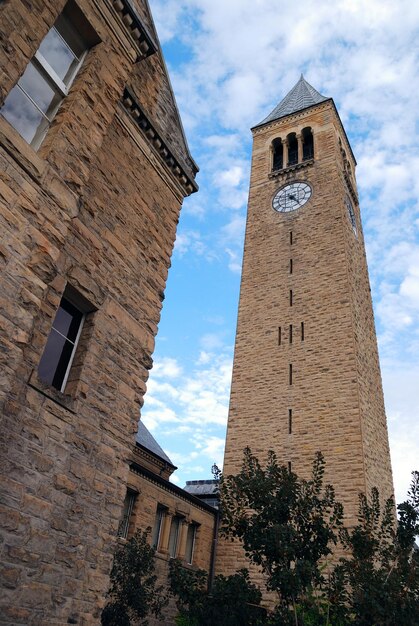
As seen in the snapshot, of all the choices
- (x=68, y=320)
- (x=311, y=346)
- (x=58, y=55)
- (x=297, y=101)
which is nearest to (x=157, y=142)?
(x=58, y=55)

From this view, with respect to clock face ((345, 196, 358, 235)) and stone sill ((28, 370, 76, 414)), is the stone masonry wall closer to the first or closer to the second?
stone sill ((28, 370, 76, 414))

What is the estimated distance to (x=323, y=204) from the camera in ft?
88.8

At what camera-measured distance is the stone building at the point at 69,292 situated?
5371 millimetres

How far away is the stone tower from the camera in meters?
20.2

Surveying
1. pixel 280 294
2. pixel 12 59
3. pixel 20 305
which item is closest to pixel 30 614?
pixel 20 305

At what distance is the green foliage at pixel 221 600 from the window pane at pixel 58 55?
9.10 metres

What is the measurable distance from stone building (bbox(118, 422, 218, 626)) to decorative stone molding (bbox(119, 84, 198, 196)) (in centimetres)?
889

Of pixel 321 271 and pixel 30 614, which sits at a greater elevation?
pixel 321 271

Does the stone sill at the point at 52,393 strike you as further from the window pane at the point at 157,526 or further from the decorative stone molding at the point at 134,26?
the window pane at the point at 157,526

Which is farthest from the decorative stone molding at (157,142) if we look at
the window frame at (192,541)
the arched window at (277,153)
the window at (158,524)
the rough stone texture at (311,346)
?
the arched window at (277,153)

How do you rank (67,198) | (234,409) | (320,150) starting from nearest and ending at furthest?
(67,198) < (234,409) < (320,150)

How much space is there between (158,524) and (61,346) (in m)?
13.4

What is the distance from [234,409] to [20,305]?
724 inches

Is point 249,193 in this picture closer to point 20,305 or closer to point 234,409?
point 234,409
